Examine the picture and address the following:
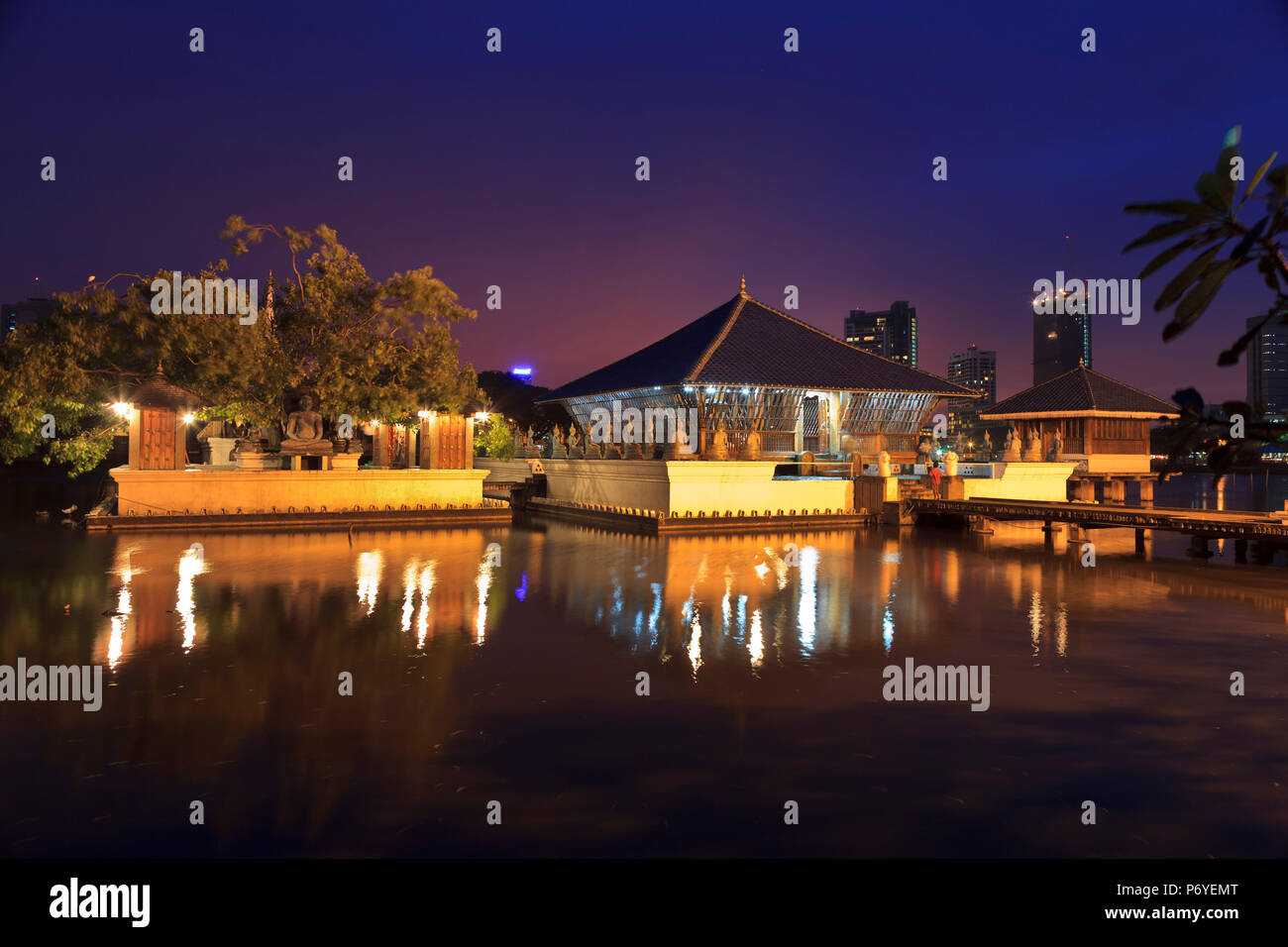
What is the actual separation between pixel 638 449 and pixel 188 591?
15389 millimetres

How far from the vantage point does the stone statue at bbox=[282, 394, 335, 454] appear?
24.2m

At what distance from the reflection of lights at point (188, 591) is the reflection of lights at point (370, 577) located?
6.77 feet

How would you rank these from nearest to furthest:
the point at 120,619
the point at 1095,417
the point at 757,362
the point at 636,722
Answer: the point at 636,722 → the point at 120,619 → the point at 757,362 → the point at 1095,417

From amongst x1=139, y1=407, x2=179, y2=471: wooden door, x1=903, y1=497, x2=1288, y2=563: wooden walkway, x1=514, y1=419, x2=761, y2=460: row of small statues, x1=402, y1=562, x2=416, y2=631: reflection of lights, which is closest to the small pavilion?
x1=514, y1=419, x2=761, y2=460: row of small statues

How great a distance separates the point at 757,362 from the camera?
1297 inches

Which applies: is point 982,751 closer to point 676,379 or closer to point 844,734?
point 844,734

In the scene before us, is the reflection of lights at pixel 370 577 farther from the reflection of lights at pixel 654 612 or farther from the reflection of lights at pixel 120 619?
the reflection of lights at pixel 654 612

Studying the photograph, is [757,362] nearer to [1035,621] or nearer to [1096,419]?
[1096,419]

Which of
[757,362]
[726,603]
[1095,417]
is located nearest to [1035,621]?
[726,603]

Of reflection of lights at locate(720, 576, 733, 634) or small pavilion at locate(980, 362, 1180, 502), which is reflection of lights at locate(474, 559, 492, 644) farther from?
small pavilion at locate(980, 362, 1180, 502)

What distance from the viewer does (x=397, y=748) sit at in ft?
18.9

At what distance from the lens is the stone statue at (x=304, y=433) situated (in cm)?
2420
